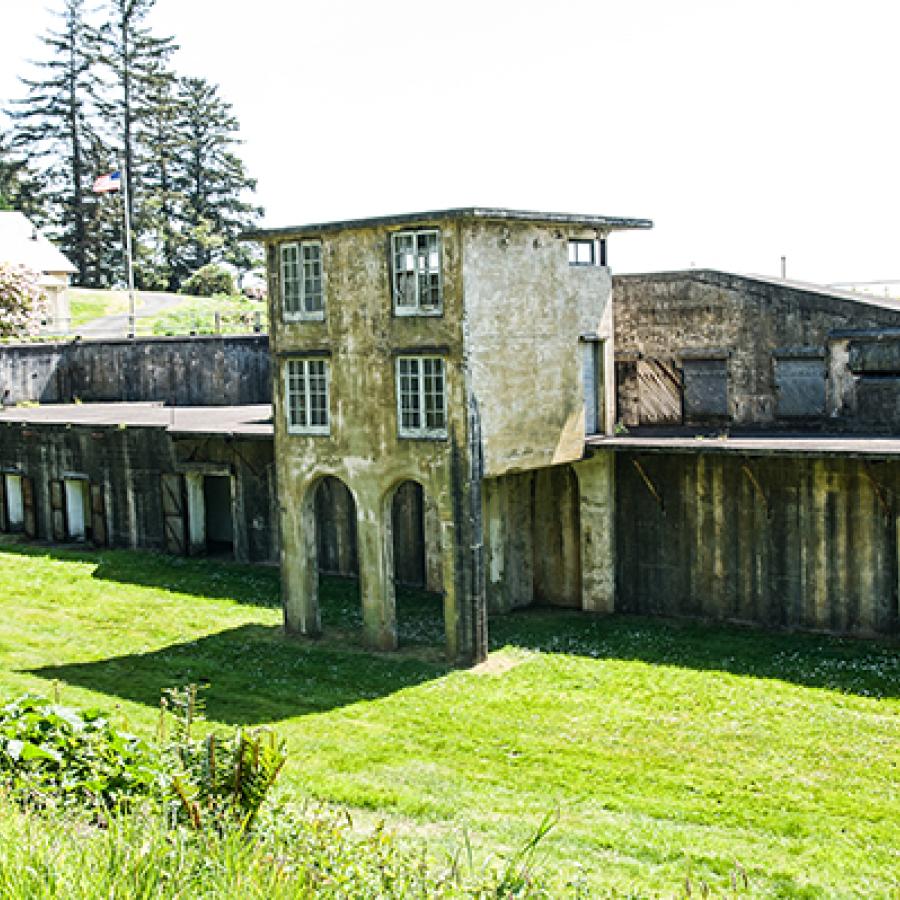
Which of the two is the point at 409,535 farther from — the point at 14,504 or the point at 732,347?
the point at 14,504

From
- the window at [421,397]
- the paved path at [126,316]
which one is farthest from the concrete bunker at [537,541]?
the paved path at [126,316]

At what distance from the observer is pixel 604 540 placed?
95.0 feet

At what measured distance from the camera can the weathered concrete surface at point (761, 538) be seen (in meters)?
24.9

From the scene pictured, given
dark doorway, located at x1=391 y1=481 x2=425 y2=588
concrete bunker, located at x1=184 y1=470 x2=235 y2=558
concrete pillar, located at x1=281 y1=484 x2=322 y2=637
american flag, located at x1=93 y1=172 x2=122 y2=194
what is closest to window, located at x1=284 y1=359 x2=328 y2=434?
concrete pillar, located at x1=281 y1=484 x2=322 y2=637

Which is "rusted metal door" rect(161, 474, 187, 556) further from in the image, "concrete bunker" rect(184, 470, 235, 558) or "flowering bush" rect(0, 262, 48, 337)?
"flowering bush" rect(0, 262, 48, 337)

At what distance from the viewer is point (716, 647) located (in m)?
25.3

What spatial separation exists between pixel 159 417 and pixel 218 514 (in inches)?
179

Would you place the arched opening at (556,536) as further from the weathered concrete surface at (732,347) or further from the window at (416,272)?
the window at (416,272)

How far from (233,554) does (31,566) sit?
5.87 m

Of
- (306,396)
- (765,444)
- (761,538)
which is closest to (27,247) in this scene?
(306,396)

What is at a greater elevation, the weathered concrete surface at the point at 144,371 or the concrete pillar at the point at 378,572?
the weathered concrete surface at the point at 144,371

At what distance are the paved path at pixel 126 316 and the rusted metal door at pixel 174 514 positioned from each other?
22315 mm

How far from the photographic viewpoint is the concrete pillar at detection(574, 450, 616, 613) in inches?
1134

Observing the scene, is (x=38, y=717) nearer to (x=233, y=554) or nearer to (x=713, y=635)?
(x=713, y=635)
